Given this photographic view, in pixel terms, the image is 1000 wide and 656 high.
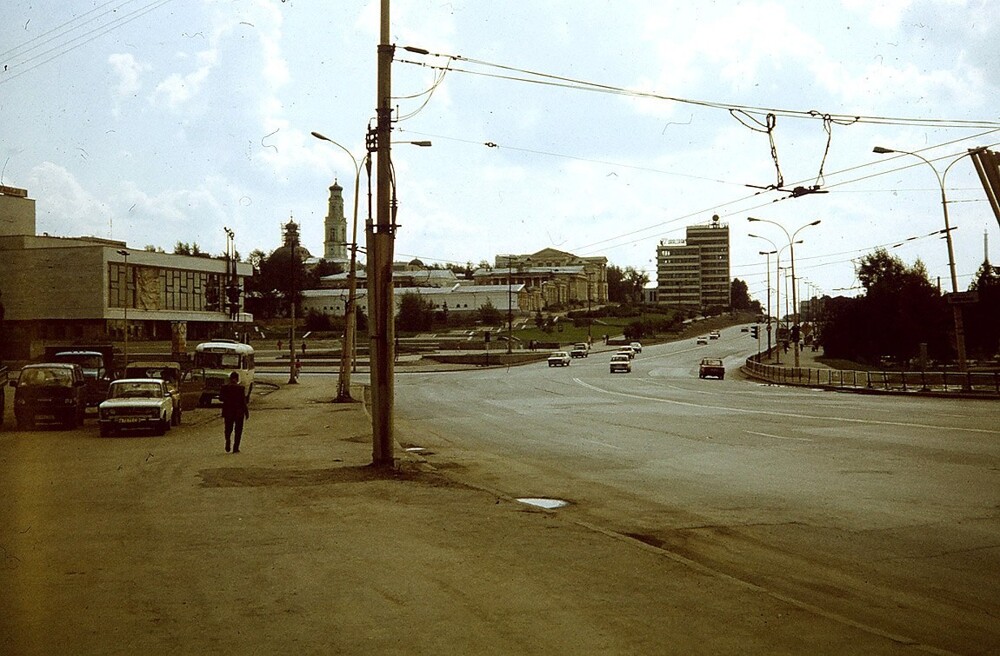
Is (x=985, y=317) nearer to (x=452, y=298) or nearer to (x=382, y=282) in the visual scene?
(x=382, y=282)

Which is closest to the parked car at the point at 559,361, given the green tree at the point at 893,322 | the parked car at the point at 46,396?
the green tree at the point at 893,322

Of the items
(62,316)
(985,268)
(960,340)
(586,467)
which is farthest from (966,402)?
(62,316)

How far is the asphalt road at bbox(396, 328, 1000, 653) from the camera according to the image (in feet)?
26.4

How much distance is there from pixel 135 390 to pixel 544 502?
1592 cm

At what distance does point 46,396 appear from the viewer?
84.7 feet

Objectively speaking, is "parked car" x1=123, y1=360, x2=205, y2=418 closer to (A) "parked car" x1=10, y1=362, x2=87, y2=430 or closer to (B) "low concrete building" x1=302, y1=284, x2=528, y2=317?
(A) "parked car" x1=10, y1=362, x2=87, y2=430

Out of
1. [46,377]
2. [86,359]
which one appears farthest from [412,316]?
[46,377]

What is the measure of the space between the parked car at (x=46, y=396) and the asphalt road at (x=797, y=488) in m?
9.29

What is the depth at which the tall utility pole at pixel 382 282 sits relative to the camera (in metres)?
16.3

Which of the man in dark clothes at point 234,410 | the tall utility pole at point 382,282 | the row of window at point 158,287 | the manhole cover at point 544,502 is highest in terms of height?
the row of window at point 158,287

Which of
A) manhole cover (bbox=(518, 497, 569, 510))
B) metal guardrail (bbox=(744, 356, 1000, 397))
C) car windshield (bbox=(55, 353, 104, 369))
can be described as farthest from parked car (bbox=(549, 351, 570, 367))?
manhole cover (bbox=(518, 497, 569, 510))

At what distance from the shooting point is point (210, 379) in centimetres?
3931

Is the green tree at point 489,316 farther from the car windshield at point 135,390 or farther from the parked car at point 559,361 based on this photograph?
the car windshield at point 135,390

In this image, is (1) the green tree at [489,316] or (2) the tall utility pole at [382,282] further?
(1) the green tree at [489,316]
